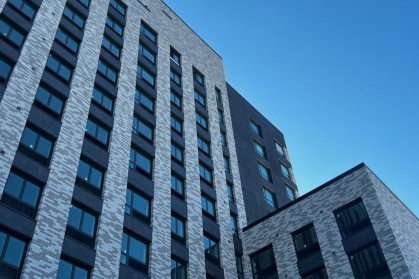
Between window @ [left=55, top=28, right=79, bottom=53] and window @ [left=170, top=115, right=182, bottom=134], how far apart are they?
9.25 m

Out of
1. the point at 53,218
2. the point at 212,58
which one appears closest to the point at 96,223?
the point at 53,218

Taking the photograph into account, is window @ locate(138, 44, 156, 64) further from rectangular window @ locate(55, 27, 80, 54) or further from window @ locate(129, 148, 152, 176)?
window @ locate(129, 148, 152, 176)

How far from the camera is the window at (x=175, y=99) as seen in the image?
1577 inches

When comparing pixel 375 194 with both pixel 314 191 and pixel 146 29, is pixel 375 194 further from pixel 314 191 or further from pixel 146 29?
pixel 146 29

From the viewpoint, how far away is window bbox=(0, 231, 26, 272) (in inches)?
786

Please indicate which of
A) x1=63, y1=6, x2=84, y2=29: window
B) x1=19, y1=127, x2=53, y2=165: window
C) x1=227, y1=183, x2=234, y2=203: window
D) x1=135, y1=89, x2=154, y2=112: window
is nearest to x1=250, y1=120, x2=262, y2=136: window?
x1=227, y1=183, x2=234, y2=203: window

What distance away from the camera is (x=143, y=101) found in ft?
118

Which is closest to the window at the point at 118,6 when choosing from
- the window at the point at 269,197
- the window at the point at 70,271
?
the window at the point at 269,197

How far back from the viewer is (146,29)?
4447cm

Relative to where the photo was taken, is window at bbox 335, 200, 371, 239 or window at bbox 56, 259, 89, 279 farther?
window at bbox 335, 200, 371, 239

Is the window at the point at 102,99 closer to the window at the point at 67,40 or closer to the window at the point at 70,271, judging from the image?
the window at the point at 67,40

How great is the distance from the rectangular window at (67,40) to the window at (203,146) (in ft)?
41.1

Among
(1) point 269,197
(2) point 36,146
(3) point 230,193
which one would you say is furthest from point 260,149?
(2) point 36,146

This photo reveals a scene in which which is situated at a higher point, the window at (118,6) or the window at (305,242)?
the window at (118,6)
